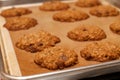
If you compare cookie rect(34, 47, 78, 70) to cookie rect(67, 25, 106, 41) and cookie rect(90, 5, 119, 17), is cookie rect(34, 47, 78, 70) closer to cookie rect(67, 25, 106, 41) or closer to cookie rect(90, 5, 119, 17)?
cookie rect(67, 25, 106, 41)

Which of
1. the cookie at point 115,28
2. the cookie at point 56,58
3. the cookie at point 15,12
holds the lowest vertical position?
the cookie at point 15,12

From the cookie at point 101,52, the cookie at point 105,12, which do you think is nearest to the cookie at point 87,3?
the cookie at point 105,12

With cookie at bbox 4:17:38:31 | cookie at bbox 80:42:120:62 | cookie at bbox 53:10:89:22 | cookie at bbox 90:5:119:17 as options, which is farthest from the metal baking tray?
cookie at bbox 90:5:119:17

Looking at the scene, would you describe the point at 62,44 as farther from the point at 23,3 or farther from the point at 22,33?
the point at 23,3

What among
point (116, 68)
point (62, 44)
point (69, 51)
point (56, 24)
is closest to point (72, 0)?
point (56, 24)

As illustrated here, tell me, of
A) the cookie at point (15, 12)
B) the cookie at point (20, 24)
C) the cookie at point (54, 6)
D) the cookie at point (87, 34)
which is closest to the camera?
the cookie at point (87, 34)

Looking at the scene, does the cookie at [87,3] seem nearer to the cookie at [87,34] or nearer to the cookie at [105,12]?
the cookie at [105,12]
